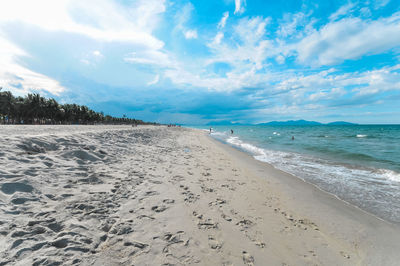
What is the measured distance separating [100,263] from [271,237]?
3.45m

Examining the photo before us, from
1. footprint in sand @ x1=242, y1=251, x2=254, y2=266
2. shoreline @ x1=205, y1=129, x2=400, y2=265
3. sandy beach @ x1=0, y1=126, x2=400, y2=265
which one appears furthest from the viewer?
shoreline @ x1=205, y1=129, x2=400, y2=265

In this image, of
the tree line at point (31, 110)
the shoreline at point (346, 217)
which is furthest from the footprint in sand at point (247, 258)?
the tree line at point (31, 110)

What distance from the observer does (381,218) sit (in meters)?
5.27

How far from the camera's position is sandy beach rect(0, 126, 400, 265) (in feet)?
9.04

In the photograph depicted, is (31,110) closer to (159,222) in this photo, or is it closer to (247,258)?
(159,222)

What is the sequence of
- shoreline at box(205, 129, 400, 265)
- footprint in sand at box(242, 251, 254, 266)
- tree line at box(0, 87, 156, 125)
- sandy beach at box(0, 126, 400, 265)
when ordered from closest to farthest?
sandy beach at box(0, 126, 400, 265) < footprint in sand at box(242, 251, 254, 266) < shoreline at box(205, 129, 400, 265) < tree line at box(0, 87, 156, 125)

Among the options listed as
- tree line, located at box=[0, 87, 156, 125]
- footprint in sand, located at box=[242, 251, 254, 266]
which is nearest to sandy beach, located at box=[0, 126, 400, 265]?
footprint in sand, located at box=[242, 251, 254, 266]

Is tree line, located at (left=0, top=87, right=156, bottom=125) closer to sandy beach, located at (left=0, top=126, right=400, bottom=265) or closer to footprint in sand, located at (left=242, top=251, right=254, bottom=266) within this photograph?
sandy beach, located at (left=0, top=126, right=400, bottom=265)

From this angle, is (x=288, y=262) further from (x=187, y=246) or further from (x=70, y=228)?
(x=70, y=228)

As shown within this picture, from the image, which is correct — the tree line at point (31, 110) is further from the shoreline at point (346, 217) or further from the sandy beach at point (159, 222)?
the shoreline at point (346, 217)

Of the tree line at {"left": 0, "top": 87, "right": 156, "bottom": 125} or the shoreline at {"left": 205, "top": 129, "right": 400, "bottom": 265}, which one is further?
the tree line at {"left": 0, "top": 87, "right": 156, "bottom": 125}

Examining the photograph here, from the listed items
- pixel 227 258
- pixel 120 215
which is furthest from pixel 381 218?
pixel 120 215

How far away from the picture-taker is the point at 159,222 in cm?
379

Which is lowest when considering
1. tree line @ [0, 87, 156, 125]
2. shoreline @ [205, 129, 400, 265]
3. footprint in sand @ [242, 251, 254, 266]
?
shoreline @ [205, 129, 400, 265]
